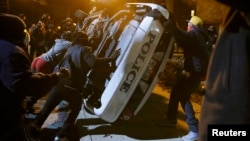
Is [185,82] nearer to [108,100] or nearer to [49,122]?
[108,100]

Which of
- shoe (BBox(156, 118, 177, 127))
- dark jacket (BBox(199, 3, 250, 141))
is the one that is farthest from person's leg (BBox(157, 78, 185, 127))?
dark jacket (BBox(199, 3, 250, 141))

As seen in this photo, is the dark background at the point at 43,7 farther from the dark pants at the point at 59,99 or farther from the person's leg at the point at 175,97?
the person's leg at the point at 175,97

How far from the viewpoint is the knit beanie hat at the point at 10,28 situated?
3.31 metres

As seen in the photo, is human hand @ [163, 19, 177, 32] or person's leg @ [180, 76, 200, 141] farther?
person's leg @ [180, 76, 200, 141]

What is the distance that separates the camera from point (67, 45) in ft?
21.4

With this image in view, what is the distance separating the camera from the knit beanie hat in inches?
130

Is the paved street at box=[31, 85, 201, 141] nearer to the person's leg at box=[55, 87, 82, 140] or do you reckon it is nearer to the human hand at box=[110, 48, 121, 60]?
the person's leg at box=[55, 87, 82, 140]

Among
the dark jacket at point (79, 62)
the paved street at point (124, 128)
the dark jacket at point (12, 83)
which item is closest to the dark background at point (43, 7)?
the paved street at point (124, 128)

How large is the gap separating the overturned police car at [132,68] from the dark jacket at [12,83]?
1.71 m

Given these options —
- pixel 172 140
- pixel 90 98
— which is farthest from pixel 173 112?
pixel 90 98

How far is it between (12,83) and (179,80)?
9.75 feet

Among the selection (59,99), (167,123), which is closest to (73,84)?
(59,99)

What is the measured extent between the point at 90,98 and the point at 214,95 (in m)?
4.08

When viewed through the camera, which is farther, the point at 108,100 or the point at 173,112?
the point at 173,112
